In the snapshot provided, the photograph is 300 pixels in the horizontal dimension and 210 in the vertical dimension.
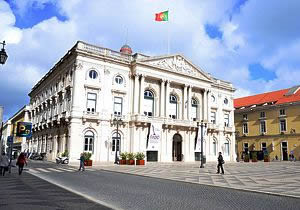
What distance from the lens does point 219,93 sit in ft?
169

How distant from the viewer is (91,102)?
3659 cm

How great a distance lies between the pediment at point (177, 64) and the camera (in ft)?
135

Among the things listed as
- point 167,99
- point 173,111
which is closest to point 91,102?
point 167,99

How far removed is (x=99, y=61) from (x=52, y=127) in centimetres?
1249

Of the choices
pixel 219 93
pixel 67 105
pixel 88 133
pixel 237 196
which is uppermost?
pixel 219 93

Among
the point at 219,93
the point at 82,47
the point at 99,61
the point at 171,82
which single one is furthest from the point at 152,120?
the point at 219,93

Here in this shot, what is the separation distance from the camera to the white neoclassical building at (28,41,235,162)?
35.8 m

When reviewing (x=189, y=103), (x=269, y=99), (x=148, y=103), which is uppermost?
(x=269, y=99)

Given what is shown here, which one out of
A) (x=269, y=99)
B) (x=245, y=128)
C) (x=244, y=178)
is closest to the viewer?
(x=244, y=178)

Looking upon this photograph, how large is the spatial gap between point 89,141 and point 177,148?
14.1 metres

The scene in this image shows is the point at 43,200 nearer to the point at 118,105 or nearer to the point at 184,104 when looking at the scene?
the point at 118,105

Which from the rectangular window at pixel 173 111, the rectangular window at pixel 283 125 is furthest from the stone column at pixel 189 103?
the rectangular window at pixel 283 125

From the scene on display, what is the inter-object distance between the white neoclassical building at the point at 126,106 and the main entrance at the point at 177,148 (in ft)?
0.49

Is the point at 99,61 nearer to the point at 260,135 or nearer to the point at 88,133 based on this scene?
the point at 88,133
